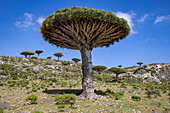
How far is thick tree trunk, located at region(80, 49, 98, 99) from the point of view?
39.6ft

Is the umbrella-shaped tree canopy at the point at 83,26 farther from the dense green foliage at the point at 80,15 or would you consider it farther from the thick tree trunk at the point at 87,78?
the thick tree trunk at the point at 87,78

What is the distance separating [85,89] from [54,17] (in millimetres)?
6534

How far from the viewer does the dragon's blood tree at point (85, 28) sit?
432 inches

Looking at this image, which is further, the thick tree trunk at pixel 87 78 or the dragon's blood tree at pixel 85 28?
the thick tree trunk at pixel 87 78

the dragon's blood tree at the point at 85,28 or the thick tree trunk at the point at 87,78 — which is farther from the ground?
the dragon's blood tree at the point at 85,28

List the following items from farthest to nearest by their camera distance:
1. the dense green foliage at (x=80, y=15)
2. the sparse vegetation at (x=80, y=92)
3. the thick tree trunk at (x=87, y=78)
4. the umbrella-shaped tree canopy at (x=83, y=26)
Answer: the thick tree trunk at (x=87, y=78)
the umbrella-shaped tree canopy at (x=83, y=26)
the dense green foliage at (x=80, y=15)
the sparse vegetation at (x=80, y=92)

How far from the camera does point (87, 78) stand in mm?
12469

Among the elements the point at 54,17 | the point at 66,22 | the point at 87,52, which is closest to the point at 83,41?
the point at 87,52

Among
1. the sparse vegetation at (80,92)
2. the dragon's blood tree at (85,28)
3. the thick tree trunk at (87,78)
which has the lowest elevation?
the sparse vegetation at (80,92)

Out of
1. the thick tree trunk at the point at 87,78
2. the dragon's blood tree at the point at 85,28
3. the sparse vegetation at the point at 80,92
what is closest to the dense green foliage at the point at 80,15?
→ the dragon's blood tree at the point at 85,28

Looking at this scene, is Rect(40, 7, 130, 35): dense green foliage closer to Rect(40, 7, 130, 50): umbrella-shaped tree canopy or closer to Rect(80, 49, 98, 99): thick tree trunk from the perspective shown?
Rect(40, 7, 130, 50): umbrella-shaped tree canopy

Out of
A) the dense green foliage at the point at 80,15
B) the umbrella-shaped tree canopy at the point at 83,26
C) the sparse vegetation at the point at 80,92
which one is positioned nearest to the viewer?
the sparse vegetation at the point at 80,92

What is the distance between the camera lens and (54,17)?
36.7ft

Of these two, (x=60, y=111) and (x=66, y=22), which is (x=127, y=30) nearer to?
(x=66, y=22)
